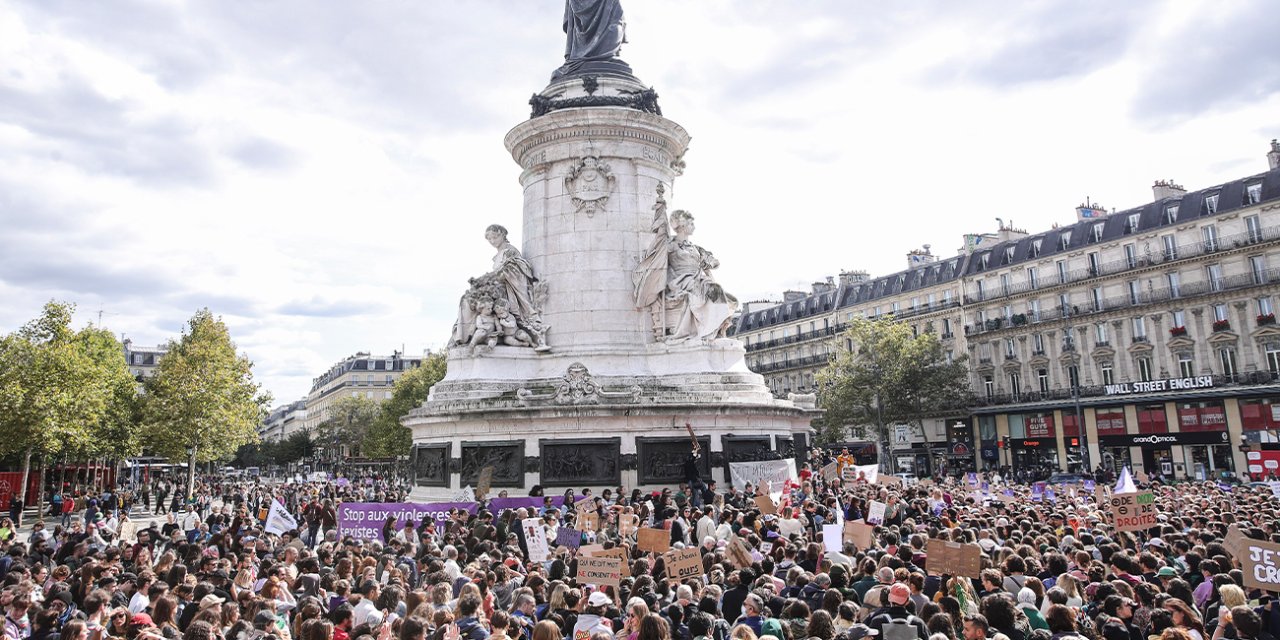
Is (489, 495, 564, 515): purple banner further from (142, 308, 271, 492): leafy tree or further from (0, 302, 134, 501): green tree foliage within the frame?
(142, 308, 271, 492): leafy tree

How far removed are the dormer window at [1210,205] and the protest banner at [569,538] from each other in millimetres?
49977

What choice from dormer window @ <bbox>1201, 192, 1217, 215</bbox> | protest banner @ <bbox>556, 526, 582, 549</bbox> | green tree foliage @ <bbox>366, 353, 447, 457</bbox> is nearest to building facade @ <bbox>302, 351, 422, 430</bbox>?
green tree foliage @ <bbox>366, 353, 447, 457</bbox>

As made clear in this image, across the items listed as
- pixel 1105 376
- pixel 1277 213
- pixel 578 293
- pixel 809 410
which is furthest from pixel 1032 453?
pixel 578 293

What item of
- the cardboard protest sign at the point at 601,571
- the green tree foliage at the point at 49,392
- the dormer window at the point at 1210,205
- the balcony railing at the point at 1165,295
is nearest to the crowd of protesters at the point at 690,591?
the cardboard protest sign at the point at 601,571

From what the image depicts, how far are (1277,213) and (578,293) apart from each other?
41.7m

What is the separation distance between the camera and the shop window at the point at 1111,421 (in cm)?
5484

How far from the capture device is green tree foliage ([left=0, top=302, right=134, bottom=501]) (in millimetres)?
36062

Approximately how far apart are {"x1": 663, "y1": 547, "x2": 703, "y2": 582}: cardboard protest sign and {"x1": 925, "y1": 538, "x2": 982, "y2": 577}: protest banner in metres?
2.61

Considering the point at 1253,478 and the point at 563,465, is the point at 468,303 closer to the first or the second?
the point at 563,465

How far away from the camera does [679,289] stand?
87.4 feet

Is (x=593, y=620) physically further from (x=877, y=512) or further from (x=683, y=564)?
(x=877, y=512)

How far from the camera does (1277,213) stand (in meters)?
47.9

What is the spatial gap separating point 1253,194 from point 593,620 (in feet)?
178

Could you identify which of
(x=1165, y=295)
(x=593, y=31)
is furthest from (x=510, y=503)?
(x=1165, y=295)
